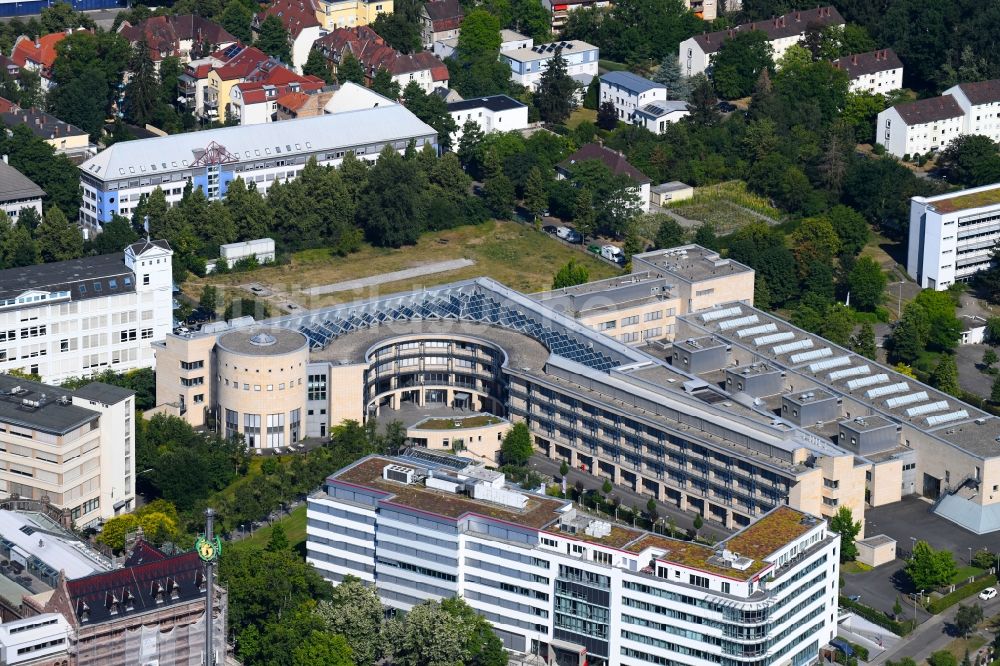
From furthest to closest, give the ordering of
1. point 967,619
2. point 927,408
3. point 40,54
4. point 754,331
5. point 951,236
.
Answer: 1. point 40,54
2. point 951,236
3. point 754,331
4. point 927,408
5. point 967,619

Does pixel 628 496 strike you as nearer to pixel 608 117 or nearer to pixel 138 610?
pixel 138 610

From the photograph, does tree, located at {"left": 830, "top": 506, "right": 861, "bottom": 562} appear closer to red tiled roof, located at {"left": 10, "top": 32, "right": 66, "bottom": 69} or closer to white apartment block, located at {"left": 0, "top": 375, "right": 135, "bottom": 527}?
white apartment block, located at {"left": 0, "top": 375, "right": 135, "bottom": 527}

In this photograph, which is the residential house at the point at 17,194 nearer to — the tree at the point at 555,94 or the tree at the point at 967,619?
the tree at the point at 555,94

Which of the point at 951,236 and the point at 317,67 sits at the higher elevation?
the point at 317,67

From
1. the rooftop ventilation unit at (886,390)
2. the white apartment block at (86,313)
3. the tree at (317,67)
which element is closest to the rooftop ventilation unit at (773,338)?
the rooftop ventilation unit at (886,390)

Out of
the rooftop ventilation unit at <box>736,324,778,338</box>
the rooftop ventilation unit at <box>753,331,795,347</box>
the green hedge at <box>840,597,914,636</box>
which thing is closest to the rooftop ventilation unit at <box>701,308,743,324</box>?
the rooftop ventilation unit at <box>736,324,778,338</box>

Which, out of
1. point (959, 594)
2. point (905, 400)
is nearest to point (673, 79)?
point (905, 400)
